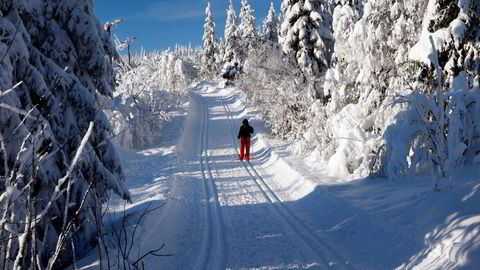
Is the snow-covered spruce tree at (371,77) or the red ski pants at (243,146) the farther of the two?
the red ski pants at (243,146)

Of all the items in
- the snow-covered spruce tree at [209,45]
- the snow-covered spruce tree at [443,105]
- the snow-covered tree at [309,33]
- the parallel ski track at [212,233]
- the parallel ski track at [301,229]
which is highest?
the snow-covered spruce tree at [209,45]

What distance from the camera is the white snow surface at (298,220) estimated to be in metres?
5.78

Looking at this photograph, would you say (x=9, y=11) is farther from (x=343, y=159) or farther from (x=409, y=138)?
(x=343, y=159)

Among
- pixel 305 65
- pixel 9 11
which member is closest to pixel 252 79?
pixel 305 65

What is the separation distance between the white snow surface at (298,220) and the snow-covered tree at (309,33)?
8963mm

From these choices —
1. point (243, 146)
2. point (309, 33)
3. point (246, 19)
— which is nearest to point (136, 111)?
point (243, 146)

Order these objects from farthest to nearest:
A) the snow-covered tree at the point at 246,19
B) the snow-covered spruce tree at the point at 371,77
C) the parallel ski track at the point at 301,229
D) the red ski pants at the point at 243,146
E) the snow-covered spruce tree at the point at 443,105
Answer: the snow-covered tree at the point at 246,19 → the red ski pants at the point at 243,146 → the snow-covered spruce tree at the point at 371,77 → the snow-covered spruce tree at the point at 443,105 → the parallel ski track at the point at 301,229

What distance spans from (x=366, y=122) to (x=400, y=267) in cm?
681

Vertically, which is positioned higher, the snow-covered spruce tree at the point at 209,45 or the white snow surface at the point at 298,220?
the snow-covered spruce tree at the point at 209,45

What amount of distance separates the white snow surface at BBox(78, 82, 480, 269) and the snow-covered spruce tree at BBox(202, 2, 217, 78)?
54.9 meters

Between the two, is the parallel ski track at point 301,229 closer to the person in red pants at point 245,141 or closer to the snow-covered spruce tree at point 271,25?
the person in red pants at point 245,141

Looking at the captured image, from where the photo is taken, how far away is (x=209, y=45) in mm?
68188

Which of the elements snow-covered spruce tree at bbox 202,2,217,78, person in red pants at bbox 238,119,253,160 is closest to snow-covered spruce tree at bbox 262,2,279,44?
snow-covered spruce tree at bbox 202,2,217,78

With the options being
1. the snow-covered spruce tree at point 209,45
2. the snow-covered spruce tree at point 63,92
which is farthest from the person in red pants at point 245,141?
the snow-covered spruce tree at point 209,45
